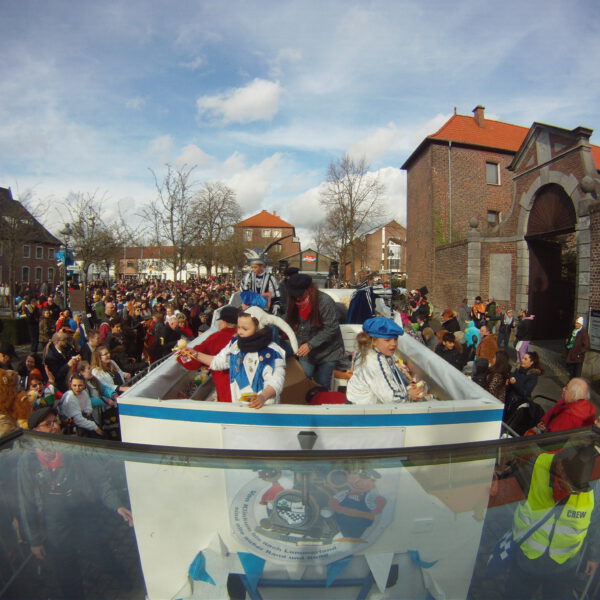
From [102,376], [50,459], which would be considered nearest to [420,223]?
[102,376]

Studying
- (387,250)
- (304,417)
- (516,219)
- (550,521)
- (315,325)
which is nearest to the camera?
(550,521)

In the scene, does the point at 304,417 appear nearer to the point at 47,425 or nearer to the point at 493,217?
the point at 47,425

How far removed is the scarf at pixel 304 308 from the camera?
445 cm

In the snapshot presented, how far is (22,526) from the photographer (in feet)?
6.76

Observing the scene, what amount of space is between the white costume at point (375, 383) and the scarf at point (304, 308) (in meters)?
1.34

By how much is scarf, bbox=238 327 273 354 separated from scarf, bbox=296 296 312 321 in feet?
4.26

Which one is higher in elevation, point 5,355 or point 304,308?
point 304,308

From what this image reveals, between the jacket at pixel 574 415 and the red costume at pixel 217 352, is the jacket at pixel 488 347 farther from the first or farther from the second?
the red costume at pixel 217 352

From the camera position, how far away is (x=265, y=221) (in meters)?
93.0

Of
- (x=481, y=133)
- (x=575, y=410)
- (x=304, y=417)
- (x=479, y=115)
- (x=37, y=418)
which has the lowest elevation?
(x=37, y=418)

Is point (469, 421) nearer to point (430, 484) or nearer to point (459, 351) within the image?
point (430, 484)

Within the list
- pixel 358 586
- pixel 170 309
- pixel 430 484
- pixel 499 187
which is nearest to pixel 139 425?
pixel 358 586

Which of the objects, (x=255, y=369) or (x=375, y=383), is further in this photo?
(x=255, y=369)

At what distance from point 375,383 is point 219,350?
1.61m
